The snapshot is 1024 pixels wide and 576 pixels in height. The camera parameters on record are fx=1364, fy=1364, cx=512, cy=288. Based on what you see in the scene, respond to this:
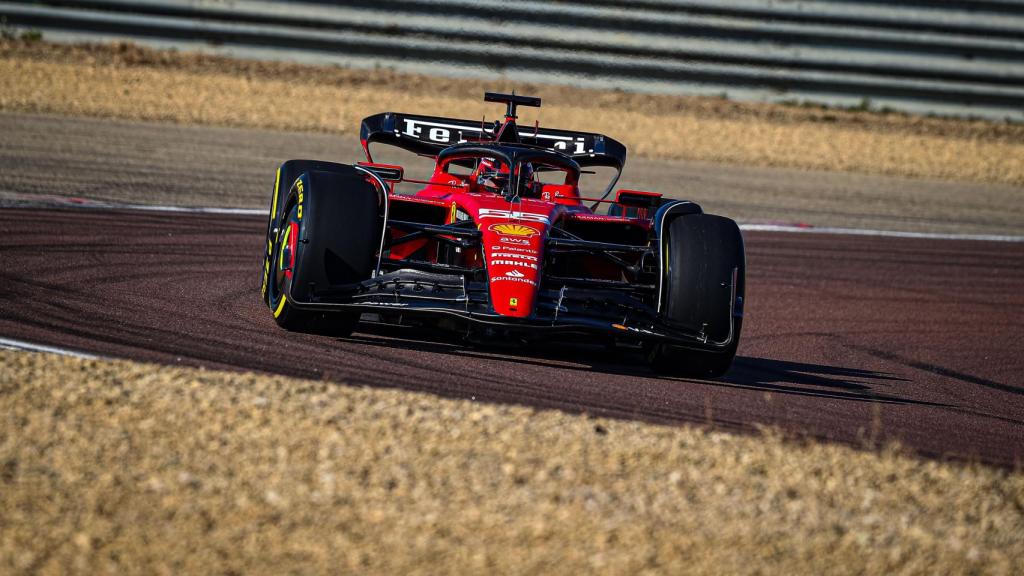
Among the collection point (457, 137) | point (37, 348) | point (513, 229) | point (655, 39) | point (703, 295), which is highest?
point (655, 39)

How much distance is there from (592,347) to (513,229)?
1.18 m

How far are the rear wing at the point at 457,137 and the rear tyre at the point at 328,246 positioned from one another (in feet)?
6.48

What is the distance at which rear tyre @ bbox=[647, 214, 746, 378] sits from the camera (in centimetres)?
761

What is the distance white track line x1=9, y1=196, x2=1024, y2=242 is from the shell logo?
6132mm

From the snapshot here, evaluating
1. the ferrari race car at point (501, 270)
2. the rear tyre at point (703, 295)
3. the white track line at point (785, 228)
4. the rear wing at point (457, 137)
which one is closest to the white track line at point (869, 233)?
the white track line at point (785, 228)

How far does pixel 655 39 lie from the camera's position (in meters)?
21.6

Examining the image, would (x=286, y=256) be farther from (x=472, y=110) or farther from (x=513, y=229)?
→ (x=472, y=110)

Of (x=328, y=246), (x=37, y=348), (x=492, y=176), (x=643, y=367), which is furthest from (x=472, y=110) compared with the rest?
(x=37, y=348)

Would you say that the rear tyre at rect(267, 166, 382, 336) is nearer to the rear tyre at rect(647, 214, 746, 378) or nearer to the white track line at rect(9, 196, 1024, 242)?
the rear tyre at rect(647, 214, 746, 378)

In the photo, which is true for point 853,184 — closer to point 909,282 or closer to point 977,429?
point 909,282

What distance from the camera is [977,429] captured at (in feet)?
22.9

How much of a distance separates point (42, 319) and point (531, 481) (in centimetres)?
370

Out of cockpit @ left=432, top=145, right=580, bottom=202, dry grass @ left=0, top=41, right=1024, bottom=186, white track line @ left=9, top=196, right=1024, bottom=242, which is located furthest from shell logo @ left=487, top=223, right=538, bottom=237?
dry grass @ left=0, top=41, right=1024, bottom=186

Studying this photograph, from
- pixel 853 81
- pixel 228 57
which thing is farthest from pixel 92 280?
pixel 853 81
